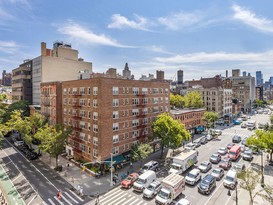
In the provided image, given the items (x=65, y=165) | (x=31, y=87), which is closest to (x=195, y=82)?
(x=31, y=87)

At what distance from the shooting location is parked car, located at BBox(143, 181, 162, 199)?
28.5 metres

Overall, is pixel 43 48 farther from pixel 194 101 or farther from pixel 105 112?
pixel 194 101

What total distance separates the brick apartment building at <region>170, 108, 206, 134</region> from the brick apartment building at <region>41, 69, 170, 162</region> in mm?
11833

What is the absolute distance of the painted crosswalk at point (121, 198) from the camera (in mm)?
27834

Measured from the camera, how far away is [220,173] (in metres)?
35.2

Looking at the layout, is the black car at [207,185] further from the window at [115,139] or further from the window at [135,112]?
the window at [135,112]

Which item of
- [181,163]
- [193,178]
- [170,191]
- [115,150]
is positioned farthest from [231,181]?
[115,150]

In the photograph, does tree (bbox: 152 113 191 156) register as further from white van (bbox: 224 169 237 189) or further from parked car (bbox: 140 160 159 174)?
white van (bbox: 224 169 237 189)

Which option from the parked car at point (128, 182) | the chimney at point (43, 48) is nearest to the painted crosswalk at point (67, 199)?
the parked car at point (128, 182)

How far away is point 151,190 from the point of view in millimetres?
29250

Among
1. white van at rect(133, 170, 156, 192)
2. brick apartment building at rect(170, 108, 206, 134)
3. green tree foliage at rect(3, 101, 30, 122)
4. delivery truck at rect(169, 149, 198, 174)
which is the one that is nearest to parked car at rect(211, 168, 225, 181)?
delivery truck at rect(169, 149, 198, 174)

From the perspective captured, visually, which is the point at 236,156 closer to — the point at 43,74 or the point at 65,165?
the point at 65,165

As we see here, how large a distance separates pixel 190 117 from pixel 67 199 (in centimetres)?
5044

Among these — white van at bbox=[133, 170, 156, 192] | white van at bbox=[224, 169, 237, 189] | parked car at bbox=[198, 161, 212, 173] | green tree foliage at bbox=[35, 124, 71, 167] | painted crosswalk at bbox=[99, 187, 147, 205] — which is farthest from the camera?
green tree foliage at bbox=[35, 124, 71, 167]
